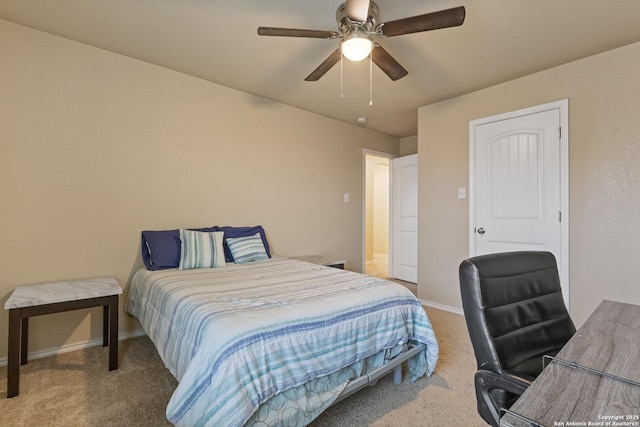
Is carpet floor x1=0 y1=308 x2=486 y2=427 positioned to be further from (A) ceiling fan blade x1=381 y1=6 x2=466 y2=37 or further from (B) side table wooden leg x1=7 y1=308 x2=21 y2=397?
(A) ceiling fan blade x1=381 y1=6 x2=466 y2=37

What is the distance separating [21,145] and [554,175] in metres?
4.41

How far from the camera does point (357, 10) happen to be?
5.36 ft

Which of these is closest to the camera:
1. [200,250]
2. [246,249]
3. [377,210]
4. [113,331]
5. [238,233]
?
[113,331]

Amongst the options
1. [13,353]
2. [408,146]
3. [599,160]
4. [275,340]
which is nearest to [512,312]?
[275,340]

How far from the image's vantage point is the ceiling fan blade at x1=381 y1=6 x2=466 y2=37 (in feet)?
5.08

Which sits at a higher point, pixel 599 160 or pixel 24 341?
pixel 599 160

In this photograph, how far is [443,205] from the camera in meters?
3.54

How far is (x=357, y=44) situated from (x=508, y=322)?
5.41 ft

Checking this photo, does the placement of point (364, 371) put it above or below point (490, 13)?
below

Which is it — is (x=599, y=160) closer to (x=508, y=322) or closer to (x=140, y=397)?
(x=508, y=322)

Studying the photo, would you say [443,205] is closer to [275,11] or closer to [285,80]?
[285,80]

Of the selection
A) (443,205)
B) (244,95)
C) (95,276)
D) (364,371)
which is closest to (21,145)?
(95,276)

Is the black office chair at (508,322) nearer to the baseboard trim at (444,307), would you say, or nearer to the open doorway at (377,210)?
the baseboard trim at (444,307)

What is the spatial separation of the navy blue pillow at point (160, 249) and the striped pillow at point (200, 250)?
A: 0.18 feet
